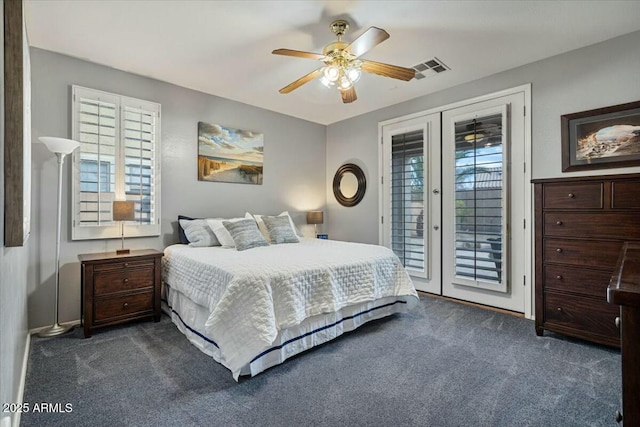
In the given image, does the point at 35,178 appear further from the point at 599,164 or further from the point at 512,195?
the point at 599,164

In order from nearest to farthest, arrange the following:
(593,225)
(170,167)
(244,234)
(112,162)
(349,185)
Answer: (593,225) < (112,162) < (244,234) < (170,167) < (349,185)

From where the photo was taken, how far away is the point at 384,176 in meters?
4.56

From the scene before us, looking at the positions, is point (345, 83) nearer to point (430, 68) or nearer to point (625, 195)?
point (430, 68)

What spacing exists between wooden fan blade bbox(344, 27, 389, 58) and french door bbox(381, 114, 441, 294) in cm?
201

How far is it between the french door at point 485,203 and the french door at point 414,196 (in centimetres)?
14

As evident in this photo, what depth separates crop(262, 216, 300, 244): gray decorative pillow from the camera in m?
3.75

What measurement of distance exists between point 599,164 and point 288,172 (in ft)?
12.2

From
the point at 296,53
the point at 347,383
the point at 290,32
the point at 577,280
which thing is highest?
the point at 290,32

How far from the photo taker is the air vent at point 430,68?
318 centimetres

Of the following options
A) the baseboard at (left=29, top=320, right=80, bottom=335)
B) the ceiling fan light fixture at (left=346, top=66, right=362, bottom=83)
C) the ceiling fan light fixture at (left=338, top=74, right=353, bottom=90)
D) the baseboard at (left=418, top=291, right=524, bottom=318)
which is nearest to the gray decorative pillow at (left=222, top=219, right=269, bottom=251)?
the baseboard at (left=29, top=320, right=80, bottom=335)

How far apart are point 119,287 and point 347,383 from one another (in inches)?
88.6

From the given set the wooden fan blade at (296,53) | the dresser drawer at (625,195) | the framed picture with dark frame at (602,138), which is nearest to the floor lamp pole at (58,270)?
the wooden fan blade at (296,53)

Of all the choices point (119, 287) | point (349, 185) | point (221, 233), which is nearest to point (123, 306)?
point (119, 287)

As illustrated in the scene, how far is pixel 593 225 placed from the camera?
242 cm
